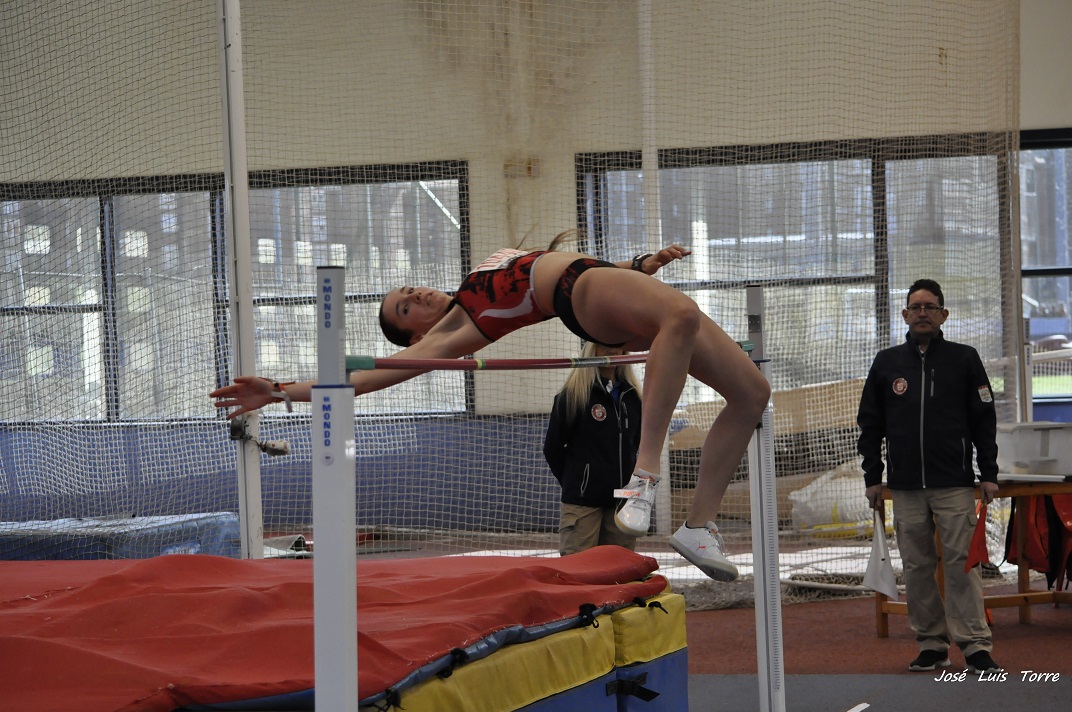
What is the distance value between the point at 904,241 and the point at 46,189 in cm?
539

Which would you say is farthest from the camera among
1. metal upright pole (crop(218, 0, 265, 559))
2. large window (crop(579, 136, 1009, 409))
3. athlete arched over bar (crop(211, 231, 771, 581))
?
large window (crop(579, 136, 1009, 409))

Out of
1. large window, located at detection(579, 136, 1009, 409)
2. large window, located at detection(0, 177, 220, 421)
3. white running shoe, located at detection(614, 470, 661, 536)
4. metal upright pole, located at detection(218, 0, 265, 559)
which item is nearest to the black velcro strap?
white running shoe, located at detection(614, 470, 661, 536)

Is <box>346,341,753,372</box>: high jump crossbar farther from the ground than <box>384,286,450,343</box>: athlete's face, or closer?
closer

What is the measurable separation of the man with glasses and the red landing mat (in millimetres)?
1487

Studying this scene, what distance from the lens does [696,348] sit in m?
2.90

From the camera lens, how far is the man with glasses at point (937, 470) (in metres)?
4.32

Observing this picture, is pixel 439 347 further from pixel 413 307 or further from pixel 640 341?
pixel 640 341

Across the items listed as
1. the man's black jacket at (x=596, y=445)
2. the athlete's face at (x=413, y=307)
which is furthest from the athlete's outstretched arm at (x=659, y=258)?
the man's black jacket at (x=596, y=445)

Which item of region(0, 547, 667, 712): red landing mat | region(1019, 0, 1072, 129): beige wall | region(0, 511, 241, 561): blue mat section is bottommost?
region(0, 511, 241, 561): blue mat section

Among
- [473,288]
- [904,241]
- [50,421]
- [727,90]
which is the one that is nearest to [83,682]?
[473,288]

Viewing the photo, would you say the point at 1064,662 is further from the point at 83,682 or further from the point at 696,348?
the point at 83,682

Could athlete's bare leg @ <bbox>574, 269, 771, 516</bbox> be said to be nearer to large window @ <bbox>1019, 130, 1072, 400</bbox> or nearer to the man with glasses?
the man with glasses

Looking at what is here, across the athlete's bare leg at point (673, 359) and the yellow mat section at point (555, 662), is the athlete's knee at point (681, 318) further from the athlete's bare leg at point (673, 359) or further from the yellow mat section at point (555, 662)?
the yellow mat section at point (555, 662)

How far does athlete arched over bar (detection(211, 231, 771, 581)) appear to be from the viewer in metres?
2.69
